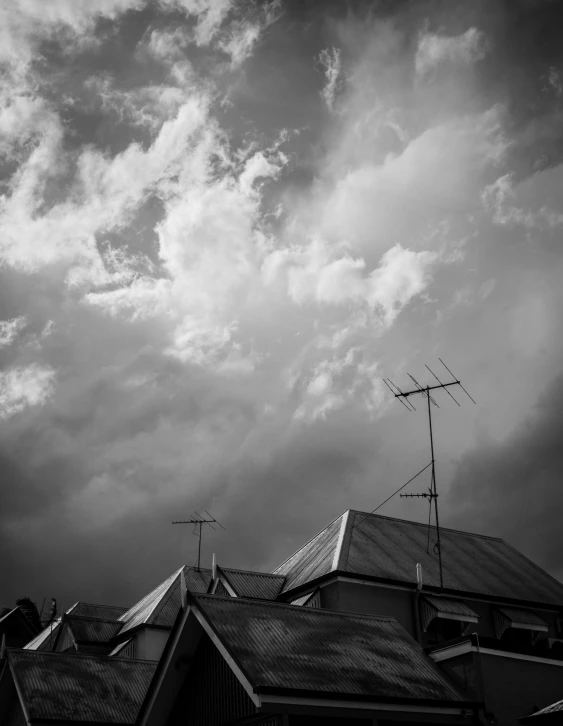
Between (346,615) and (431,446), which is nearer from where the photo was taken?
(346,615)

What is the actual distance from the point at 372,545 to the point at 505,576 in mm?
7213

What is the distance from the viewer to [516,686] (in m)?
23.2

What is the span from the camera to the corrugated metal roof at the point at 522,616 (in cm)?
3178

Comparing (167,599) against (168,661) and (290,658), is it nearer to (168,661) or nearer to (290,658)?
(168,661)

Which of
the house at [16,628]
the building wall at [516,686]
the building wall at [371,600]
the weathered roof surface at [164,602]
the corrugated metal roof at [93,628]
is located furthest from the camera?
the house at [16,628]

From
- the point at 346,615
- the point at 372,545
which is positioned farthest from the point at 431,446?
the point at 346,615

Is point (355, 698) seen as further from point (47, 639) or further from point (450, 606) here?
point (47, 639)

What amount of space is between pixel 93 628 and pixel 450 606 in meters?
18.7

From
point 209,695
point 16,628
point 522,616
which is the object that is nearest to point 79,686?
point 209,695

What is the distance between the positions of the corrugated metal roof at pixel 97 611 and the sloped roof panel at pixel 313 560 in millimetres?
11995

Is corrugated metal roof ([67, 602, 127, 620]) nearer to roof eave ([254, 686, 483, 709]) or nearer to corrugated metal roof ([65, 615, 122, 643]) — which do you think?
corrugated metal roof ([65, 615, 122, 643])

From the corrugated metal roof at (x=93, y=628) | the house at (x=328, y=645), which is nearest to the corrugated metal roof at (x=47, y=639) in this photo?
the house at (x=328, y=645)

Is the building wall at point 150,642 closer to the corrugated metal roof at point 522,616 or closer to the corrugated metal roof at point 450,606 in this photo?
the corrugated metal roof at point 450,606

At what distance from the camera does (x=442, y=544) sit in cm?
3675
